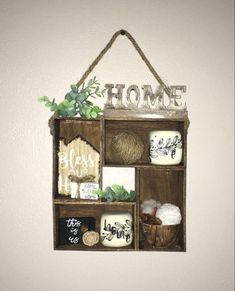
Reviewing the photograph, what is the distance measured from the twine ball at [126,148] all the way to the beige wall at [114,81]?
0.41m

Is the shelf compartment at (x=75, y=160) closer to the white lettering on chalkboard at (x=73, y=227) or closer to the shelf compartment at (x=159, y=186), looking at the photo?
the white lettering on chalkboard at (x=73, y=227)

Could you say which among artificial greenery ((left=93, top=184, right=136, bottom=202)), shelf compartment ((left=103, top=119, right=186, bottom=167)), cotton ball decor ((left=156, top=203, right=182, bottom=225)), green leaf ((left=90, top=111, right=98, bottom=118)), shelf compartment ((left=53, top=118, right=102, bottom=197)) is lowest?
cotton ball decor ((left=156, top=203, right=182, bottom=225))

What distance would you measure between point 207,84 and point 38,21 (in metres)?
0.96

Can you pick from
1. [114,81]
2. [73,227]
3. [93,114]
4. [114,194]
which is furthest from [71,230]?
[114,81]

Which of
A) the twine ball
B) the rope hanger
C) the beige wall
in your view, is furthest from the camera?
the beige wall

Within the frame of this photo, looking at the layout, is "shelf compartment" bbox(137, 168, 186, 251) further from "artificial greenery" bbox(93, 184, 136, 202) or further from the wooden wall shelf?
"artificial greenery" bbox(93, 184, 136, 202)

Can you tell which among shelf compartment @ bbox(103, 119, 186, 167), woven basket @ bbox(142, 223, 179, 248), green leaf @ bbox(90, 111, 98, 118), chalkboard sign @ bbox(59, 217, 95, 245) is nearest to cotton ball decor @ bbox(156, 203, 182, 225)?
woven basket @ bbox(142, 223, 179, 248)

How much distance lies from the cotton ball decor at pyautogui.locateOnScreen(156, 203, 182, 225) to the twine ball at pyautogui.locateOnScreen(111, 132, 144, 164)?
0.26m

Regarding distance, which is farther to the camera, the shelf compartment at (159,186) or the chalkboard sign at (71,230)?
the shelf compartment at (159,186)

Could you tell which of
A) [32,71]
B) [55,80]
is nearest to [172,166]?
[55,80]

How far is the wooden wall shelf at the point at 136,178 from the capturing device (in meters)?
1.44

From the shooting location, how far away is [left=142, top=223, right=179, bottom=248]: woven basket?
144 centimetres

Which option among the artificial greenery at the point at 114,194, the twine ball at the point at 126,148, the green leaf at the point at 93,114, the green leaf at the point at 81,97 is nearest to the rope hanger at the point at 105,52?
the green leaf at the point at 81,97

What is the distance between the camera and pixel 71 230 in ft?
4.93
